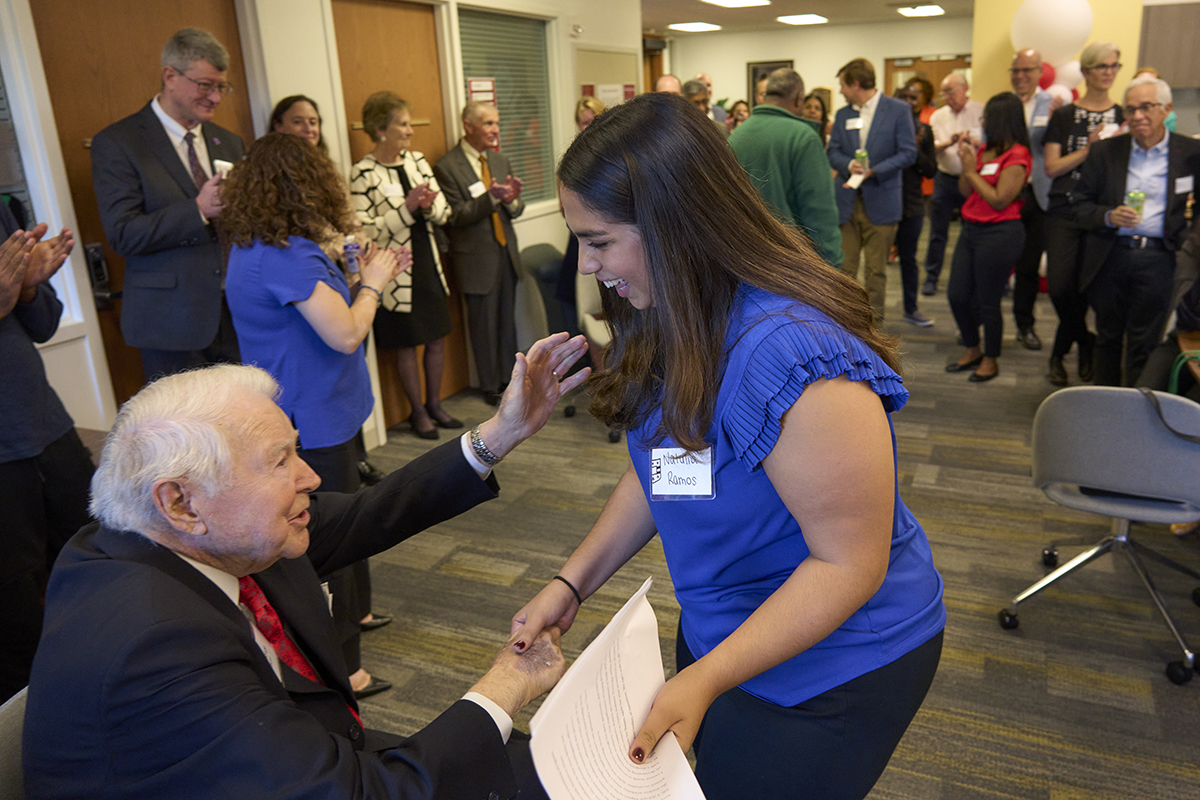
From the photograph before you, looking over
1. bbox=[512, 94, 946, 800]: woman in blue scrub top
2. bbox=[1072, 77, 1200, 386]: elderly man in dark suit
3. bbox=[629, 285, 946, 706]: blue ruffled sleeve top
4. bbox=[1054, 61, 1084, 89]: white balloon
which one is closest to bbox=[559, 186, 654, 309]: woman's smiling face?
bbox=[512, 94, 946, 800]: woman in blue scrub top

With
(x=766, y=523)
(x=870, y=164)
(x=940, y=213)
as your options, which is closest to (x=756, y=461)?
(x=766, y=523)

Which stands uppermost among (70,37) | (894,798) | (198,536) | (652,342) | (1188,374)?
(70,37)

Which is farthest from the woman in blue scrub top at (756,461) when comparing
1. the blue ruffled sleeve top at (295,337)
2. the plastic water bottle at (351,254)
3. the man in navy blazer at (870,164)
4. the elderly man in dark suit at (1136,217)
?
the man in navy blazer at (870,164)

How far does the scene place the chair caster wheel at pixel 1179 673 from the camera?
2.45m

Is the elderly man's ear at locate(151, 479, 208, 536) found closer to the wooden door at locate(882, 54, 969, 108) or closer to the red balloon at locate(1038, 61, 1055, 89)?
the red balloon at locate(1038, 61, 1055, 89)

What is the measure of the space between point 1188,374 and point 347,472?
2959 millimetres

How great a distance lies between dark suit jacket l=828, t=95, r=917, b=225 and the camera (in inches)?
221

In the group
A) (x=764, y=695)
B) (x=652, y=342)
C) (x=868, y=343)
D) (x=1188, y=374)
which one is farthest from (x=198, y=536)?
(x=1188, y=374)

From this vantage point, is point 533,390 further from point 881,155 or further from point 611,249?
point 881,155

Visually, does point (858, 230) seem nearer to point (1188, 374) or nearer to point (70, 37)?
point (1188, 374)

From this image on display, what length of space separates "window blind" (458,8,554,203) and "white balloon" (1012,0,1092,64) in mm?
3812

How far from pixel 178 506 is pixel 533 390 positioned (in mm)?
595

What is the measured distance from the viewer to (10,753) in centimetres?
112

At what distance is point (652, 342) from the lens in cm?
121
